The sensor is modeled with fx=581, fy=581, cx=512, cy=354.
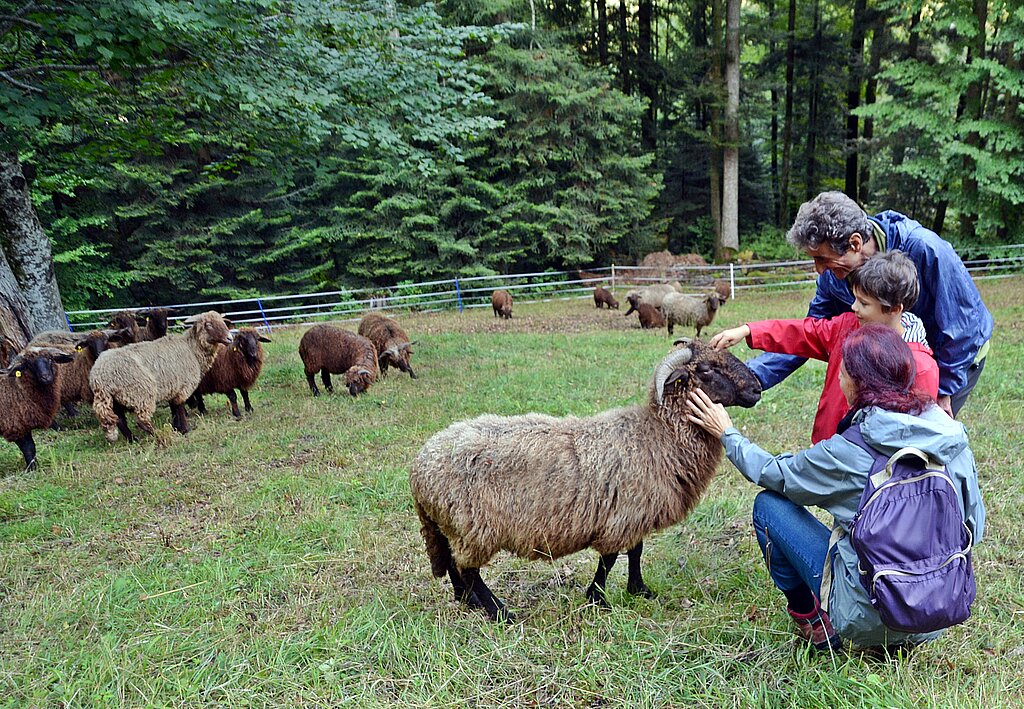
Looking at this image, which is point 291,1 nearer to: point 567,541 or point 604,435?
point 604,435

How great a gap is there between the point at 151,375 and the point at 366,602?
556 centimetres

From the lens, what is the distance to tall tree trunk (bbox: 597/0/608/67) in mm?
25266

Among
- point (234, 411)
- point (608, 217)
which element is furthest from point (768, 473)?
point (608, 217)

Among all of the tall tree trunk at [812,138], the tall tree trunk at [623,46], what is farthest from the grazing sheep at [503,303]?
the tall tree trunk at [812,138]

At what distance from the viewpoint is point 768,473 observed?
8.52 ft

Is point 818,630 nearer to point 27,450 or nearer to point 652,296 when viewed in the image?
point 27,450

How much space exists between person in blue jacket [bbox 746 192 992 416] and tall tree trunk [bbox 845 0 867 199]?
2421 cm

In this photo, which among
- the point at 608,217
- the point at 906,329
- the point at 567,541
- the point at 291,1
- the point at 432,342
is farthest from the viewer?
the point at 608,217

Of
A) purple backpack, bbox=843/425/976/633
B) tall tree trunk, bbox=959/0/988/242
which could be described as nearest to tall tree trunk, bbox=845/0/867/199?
tall tree trunk, bbox=959/0/988/242

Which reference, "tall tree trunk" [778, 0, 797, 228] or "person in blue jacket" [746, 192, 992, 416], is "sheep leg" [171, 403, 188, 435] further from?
"tall tree trunk" [778, 0, 797, 228]

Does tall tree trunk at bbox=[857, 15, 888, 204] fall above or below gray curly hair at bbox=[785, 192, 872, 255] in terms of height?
above

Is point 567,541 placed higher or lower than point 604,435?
lower

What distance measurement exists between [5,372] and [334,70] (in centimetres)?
520

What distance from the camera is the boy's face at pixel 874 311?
2652 millimetres
